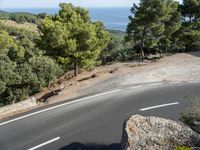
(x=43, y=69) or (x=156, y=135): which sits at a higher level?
(x=156, y=135)

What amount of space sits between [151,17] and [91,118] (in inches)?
802

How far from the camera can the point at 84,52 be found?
29031 millimetres

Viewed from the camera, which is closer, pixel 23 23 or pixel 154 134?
pixel 154 134

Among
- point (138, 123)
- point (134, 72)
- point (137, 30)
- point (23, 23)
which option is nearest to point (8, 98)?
point (134, 72)

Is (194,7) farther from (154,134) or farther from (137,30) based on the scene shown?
(154,134)

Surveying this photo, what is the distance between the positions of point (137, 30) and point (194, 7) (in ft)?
19.7

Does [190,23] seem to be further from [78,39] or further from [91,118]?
[91,118]

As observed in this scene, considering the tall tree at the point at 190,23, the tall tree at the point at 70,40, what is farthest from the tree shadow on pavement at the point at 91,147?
the tall tree at the point at 190,23

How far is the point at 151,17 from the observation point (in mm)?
33625

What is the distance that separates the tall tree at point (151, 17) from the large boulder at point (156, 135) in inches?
961

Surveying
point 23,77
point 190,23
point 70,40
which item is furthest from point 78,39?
point 190,23

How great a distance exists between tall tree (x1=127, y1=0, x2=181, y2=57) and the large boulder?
24.4m

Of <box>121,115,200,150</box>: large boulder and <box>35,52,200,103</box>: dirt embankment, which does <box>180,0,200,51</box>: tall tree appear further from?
<box>121,115,200,150</box>: large boulder

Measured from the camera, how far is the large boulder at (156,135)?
9.03 metres
